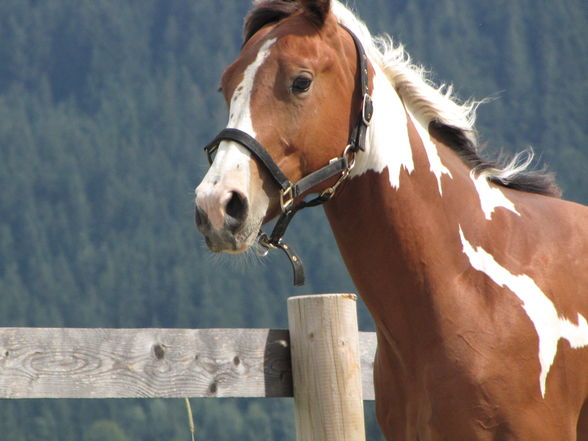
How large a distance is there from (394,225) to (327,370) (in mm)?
829

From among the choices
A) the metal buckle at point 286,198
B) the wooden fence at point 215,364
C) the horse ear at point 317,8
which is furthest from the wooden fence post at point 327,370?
the horse ear at point 317,8

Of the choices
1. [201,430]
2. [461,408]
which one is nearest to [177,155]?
[201,430]

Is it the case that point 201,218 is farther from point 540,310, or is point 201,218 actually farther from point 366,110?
point 540,310

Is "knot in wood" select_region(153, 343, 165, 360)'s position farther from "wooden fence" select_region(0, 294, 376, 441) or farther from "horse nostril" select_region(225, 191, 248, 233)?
"horse nostril" select_region(225, 191, 248, 233)

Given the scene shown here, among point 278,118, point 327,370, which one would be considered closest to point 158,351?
point 327,370

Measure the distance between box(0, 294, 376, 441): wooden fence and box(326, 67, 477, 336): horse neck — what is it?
1.95 feet

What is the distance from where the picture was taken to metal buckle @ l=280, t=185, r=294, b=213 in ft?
7.89

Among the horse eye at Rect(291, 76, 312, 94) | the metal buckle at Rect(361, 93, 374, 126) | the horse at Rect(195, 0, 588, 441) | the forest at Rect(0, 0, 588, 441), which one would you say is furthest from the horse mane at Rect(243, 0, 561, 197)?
the forest at Rect(0, 0, 588, 441)

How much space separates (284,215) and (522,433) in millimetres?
899

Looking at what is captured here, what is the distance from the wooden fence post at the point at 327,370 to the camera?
3180 mm

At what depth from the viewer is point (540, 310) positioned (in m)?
2.56

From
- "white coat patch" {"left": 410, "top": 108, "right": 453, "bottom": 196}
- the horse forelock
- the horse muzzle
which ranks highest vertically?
the horse forelock

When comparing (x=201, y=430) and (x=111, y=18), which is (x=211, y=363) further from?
(x=111, y=18)

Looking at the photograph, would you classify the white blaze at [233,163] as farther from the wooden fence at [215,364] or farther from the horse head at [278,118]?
the wooden fence at [215,364]
